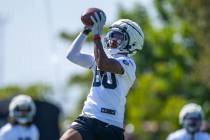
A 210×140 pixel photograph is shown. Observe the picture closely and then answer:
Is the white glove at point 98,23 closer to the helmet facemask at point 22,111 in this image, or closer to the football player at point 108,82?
the football player at point 108,82

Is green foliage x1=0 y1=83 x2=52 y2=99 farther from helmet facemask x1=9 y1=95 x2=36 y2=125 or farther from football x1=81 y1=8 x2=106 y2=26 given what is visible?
football x1=81 y1=8 x2=106 y2=26

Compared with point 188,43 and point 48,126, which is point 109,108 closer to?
point 48,126

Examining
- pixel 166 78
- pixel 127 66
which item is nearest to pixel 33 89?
pixel 166 78

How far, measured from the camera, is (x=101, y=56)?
35.4ft

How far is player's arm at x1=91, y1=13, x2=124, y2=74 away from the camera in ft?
35.4

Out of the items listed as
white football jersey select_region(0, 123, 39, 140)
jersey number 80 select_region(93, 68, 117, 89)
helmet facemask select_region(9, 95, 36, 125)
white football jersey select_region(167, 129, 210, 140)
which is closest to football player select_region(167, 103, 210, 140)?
white football jersey select_region(167, 129, 210, 140)

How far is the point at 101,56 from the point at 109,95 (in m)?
0.47

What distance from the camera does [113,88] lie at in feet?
36.3

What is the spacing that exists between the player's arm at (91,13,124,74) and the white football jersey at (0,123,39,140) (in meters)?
5.28

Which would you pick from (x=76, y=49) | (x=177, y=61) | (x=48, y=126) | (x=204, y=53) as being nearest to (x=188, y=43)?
(x=177, y=61)

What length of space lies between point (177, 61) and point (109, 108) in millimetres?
27062

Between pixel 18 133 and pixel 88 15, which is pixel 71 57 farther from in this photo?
pixel 18 133

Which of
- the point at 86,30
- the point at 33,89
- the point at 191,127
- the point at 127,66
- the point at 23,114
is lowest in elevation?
the point at 33,89

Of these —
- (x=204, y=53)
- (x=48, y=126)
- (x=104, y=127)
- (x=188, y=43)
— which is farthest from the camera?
(x=188, y=43)
